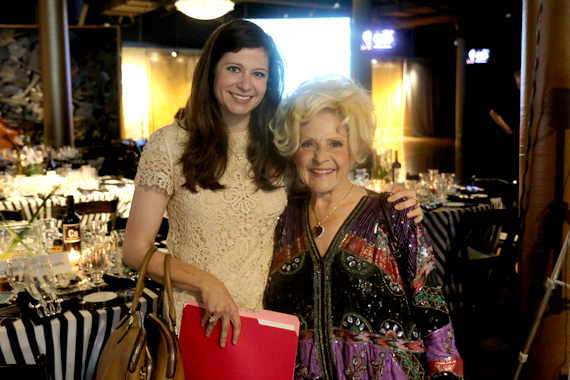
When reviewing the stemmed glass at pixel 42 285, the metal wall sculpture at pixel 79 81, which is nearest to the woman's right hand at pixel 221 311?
the stemmed glass at pixel 42 285

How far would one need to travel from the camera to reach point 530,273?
3.06 meters

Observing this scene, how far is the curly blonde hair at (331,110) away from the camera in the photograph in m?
1.77

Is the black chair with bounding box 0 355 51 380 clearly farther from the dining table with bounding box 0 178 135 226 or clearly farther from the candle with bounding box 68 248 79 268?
the dining table with bounding box 0 178 135 226

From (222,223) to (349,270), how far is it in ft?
1.48

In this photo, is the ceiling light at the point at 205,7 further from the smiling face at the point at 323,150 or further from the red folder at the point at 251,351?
the red folder at the point at 251,351

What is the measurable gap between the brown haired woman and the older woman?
0.10 meters

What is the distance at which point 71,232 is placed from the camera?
3.09 m

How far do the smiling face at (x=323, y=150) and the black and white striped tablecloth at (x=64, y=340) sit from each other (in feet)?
3.42

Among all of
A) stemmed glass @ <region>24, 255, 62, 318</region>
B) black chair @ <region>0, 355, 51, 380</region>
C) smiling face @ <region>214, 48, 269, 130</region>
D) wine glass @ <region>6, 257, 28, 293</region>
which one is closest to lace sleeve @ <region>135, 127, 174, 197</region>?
smiling face @ <region>214, 48, 269, 130</region>

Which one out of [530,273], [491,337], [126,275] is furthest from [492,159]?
[126,275]

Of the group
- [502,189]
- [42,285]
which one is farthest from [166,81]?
[42,285]

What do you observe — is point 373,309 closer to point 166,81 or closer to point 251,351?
point 251,351

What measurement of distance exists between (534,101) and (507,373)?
6.26 ft

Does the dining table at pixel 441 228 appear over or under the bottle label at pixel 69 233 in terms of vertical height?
under
